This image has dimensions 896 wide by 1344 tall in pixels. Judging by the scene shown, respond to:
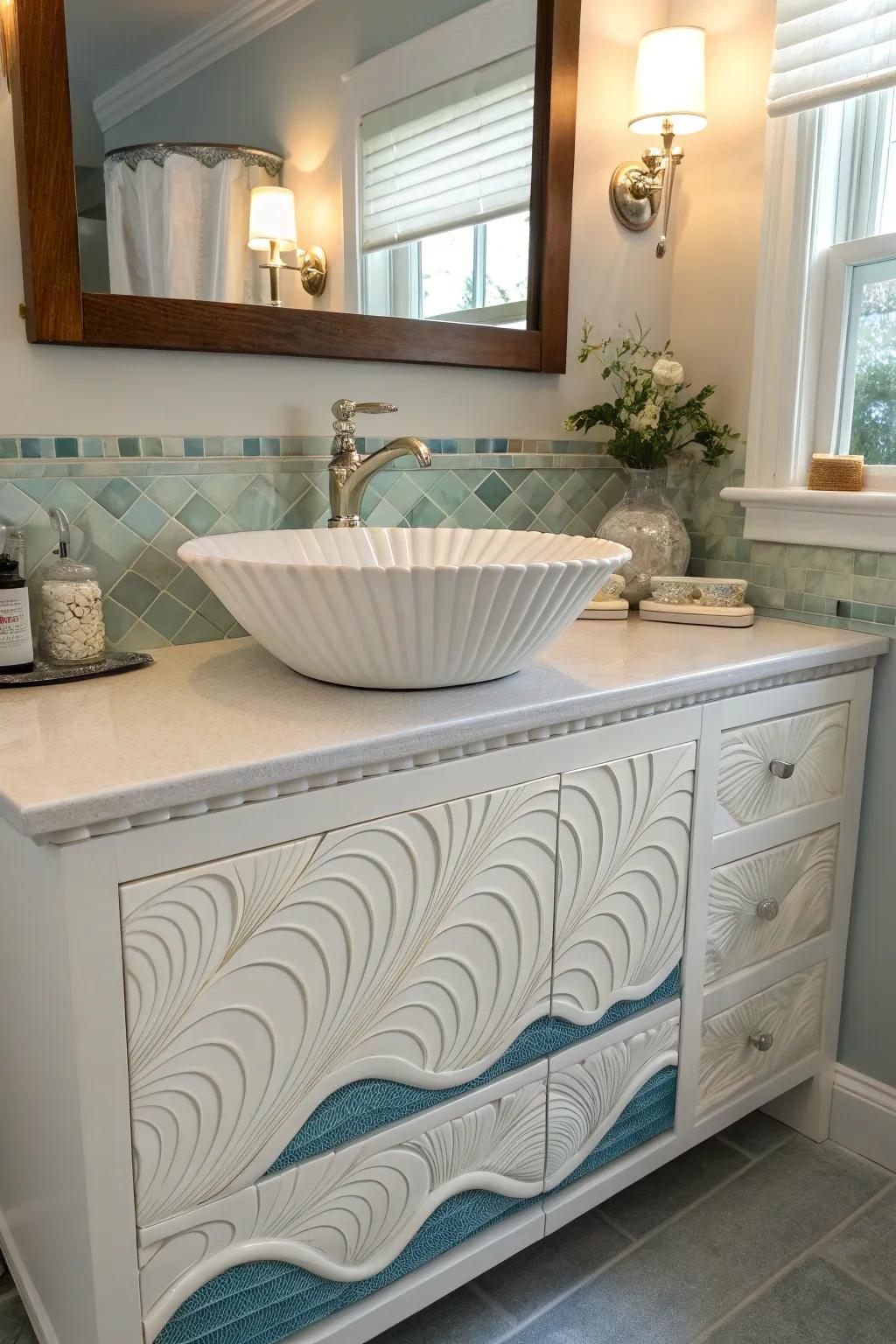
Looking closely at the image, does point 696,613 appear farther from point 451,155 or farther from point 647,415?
point 451,155

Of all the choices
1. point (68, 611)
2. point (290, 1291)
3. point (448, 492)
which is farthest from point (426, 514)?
point (290, 1291)

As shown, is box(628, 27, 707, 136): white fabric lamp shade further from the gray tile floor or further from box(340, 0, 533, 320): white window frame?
the gray tile floor

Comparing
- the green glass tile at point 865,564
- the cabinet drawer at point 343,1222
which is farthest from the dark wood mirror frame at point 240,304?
the cabinet drawer at point 343,1222

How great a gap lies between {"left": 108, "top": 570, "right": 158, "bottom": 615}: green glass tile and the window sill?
38.1 inches

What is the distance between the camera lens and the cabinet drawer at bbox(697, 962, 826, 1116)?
59.9 inches

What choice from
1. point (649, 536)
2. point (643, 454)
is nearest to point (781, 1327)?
point (649, 536)

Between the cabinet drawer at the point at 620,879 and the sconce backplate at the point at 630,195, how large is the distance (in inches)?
39.0

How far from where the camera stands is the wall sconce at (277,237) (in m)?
1.36

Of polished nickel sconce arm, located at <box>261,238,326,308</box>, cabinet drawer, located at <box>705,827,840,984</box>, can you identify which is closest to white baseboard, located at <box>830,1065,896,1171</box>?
cabinet drawer, located at <box>705,827,840,984</box>

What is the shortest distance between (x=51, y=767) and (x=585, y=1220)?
111 centimetres

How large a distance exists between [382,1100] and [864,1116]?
3.26 ft

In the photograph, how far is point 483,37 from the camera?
5.12 feet

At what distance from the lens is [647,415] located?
169 cm

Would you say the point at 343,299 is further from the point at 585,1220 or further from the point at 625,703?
the point at 585,1220
